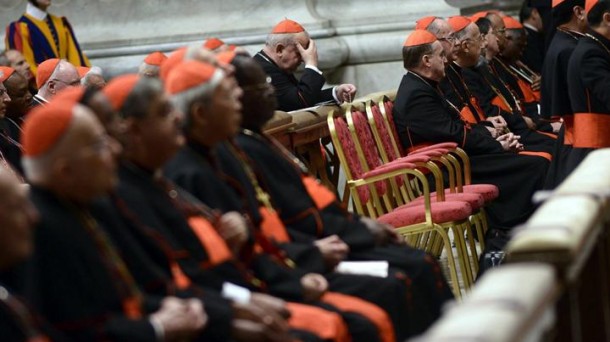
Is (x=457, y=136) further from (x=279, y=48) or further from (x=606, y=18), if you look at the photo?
(x=279, y=48)

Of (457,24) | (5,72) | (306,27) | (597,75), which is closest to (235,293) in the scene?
(597,75)

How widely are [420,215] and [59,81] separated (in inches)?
93.0

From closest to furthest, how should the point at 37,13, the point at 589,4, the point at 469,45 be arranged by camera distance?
the point at 589,4 → the point at 469,45 → the point at 37,13

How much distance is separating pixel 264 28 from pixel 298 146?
13.1ft

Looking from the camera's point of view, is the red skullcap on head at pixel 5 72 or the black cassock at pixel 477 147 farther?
the black cassock at pixel 477 147

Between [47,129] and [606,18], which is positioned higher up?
[47,129]

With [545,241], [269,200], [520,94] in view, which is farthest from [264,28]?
[545,241]

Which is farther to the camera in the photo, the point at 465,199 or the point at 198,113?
the point at 465,199

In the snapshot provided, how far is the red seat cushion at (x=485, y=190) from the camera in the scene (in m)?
9.02

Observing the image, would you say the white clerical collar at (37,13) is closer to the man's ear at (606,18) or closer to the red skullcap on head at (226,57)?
the man's ear at (606,18)

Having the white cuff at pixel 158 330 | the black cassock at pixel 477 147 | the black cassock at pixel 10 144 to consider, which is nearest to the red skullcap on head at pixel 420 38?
the black cassock at pixel 477 147

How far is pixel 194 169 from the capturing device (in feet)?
17.4

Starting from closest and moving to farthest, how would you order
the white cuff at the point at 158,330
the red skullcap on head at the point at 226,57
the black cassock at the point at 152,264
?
1. the white cuff at the point at 158,330
2. the black cassock at the point at 152,264
3. the red skullcap on head at the point at 226,57

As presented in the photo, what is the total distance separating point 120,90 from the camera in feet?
15.9
